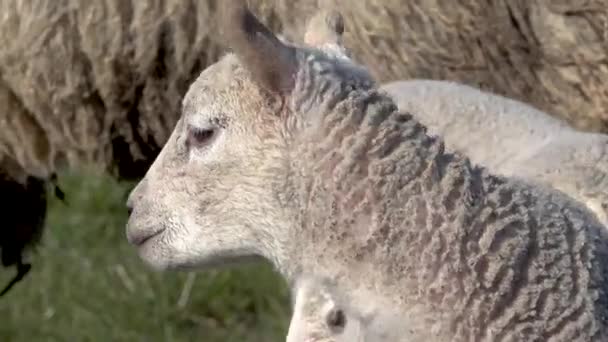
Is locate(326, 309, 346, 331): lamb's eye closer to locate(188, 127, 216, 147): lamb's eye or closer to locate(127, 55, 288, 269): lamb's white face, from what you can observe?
locate(127, 55, 288, 269): lamb's white face

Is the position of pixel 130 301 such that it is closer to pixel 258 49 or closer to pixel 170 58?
pixel 170 58

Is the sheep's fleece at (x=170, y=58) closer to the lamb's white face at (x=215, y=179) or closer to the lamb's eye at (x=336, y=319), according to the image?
the lamb's white face at (x=215, y=179)

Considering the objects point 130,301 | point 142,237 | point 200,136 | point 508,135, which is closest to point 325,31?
point 200,136

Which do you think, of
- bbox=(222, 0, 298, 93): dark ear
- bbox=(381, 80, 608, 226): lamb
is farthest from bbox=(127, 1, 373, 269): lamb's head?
bbox=(381, 80, 608, 226): lamb

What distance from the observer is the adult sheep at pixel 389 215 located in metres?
2.23

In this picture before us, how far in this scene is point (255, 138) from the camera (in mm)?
2344

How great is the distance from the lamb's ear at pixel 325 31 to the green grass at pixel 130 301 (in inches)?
112

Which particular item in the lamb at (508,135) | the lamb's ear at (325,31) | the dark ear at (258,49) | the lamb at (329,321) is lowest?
the lamb at (508,135)

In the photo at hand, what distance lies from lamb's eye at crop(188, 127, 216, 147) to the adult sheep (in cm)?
4

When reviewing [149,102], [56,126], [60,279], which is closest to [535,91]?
[149,102]

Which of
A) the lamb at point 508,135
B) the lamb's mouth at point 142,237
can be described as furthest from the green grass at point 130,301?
the lamb's mouth at point 142,237

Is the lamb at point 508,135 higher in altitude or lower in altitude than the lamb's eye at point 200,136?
lower

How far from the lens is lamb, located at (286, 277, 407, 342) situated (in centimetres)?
227

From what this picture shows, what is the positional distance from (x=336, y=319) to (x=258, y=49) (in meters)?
0.34
